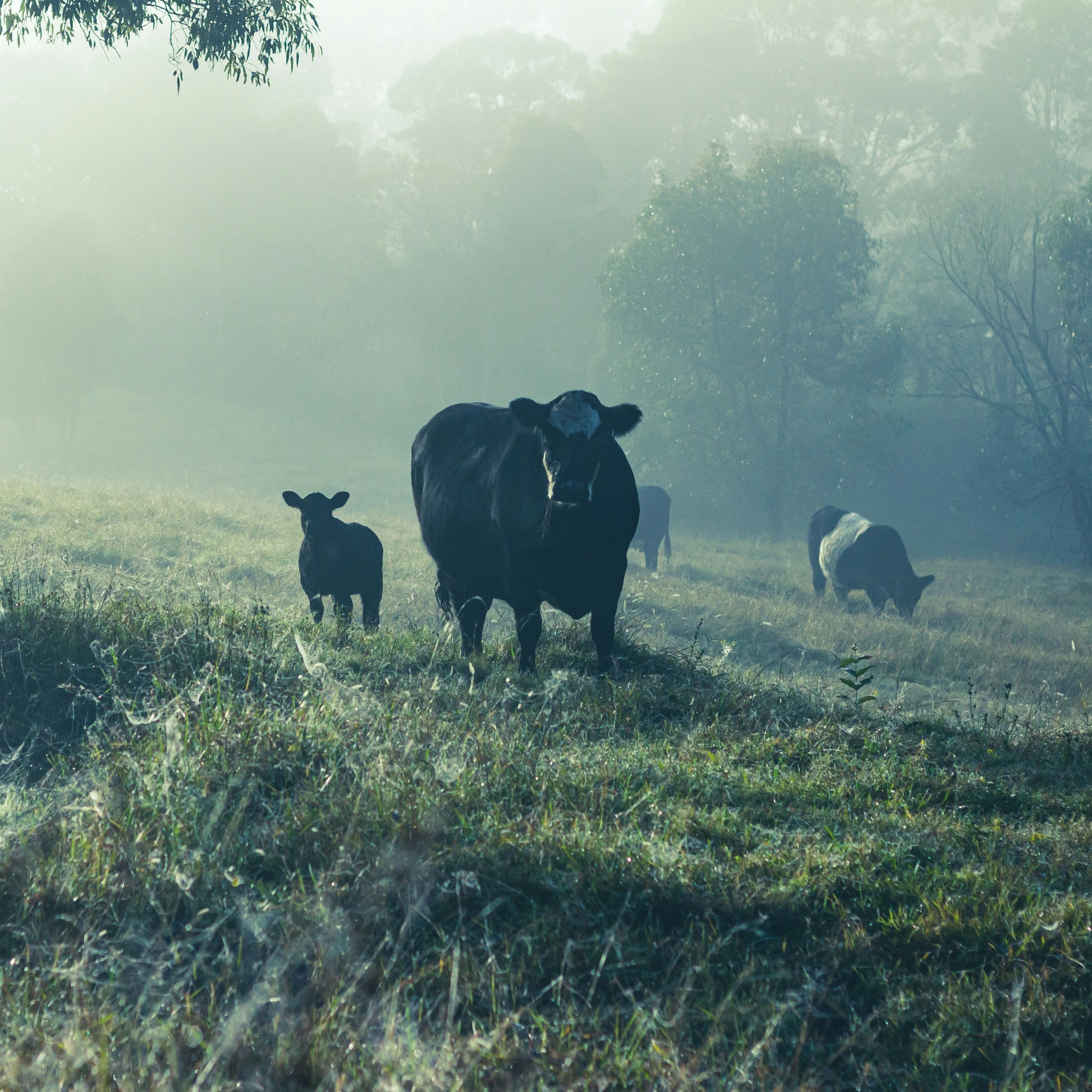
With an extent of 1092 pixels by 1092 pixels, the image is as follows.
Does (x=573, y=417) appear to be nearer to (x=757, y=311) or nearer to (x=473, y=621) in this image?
(x=473, y=621)

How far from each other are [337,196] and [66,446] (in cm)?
1974

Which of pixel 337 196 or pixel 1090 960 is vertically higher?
pixel 337 196

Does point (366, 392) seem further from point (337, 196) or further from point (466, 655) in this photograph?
point (466, 655)

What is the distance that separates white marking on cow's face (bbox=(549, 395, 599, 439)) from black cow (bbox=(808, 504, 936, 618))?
12.7 m

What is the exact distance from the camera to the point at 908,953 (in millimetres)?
3043

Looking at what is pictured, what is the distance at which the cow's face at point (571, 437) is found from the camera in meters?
6.27

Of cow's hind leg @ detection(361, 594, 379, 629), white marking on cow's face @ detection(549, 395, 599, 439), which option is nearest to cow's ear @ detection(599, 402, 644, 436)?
white marking on cow's face @ detection(549, 395, 599, 439)

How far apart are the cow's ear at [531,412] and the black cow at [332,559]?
3454 millimetres

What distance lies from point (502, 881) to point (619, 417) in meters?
4.59

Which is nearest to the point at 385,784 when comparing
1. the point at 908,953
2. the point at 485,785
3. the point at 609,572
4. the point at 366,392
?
the point at 485,785

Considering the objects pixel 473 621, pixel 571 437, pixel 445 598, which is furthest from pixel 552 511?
pixel 445 598

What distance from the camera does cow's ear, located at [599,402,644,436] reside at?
23.7ft

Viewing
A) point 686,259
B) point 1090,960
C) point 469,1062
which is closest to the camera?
point 469,1062

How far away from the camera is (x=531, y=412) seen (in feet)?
23.1
